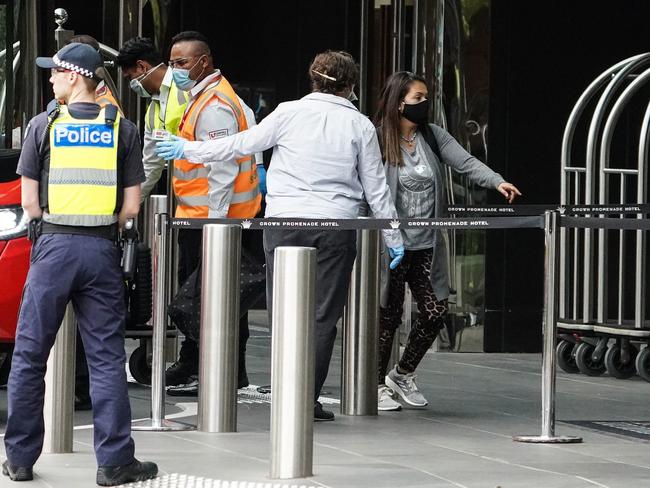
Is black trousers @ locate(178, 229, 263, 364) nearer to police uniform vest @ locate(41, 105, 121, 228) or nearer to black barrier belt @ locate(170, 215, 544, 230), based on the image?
black barrier belt @ locate(170, 215, 544, 230)

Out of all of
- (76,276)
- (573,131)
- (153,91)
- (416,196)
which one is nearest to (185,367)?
(153,91)

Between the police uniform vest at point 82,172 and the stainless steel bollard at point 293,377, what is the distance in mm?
722

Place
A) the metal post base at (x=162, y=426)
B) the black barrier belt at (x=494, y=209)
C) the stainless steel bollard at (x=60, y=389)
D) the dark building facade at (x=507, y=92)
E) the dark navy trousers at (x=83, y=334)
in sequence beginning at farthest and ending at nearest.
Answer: the dark building facade at (x=507, y=92) < the black barrier belt at (x=494, y=209) < the metal post base at (x=162, y=426) < the stainless steel bollard at (x=60, y=389) < the dark navy trousers at (x=83, y=334)

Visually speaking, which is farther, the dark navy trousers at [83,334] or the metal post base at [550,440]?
the metal post base at [550,440]

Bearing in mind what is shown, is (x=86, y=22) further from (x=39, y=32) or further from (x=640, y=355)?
(x=640, y=355)

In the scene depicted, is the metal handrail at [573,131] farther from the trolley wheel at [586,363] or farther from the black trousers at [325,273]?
the black trousers at [325,273]

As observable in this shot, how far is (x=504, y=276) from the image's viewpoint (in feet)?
38.1

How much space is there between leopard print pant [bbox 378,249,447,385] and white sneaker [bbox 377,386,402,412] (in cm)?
14

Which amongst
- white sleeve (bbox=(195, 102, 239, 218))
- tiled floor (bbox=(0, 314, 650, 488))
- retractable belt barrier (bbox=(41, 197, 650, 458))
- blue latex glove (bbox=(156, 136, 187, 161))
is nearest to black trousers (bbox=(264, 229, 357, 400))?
retractable belt barrier (bbox=(41, 197, 650, 458))

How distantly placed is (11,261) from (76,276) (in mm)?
1419

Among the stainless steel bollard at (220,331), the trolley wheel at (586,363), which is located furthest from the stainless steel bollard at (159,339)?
the trolley wheel at (586,363)

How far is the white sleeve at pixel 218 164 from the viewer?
8.41 m

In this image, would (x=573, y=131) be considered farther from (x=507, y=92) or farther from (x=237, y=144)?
(x=237, y=144)

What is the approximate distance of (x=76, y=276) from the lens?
599 centimetres
